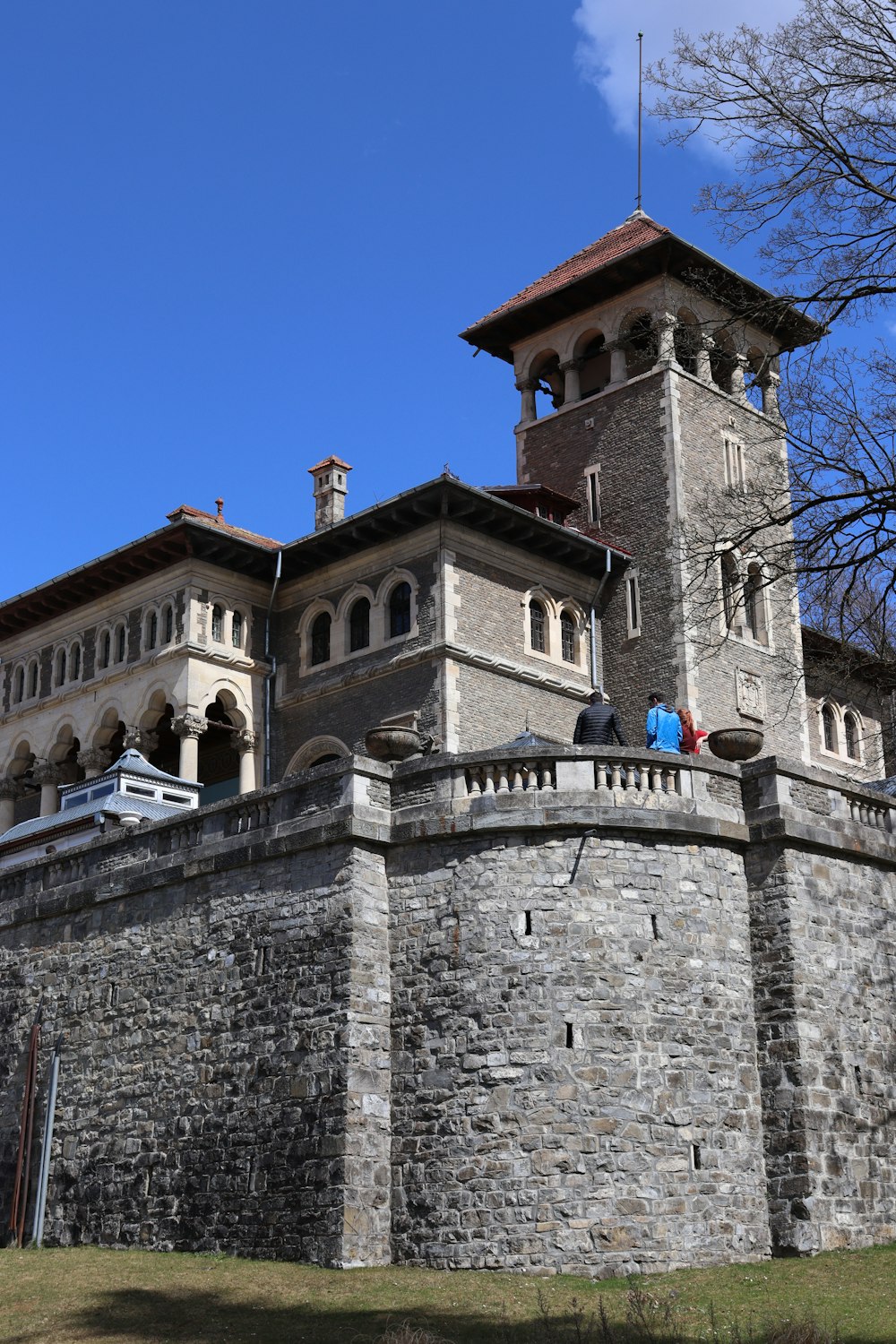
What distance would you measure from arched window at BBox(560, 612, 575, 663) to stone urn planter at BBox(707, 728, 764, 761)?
1490 centimetres

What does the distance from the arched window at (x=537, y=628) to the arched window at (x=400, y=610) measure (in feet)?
8.99

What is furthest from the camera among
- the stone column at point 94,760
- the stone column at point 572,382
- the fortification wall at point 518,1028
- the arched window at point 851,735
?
the arched window at point 851,735

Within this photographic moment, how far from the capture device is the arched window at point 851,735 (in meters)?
42.1

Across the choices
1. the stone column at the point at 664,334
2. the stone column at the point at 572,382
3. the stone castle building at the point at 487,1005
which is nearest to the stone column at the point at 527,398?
the stone column at the point at 572,382

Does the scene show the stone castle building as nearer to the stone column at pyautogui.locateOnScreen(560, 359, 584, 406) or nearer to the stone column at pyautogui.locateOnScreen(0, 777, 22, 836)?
the stone column at pyautogui.locateOnScreen(0, 777, 22, 836)

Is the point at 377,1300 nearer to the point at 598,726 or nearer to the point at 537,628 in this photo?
the point at 598,726

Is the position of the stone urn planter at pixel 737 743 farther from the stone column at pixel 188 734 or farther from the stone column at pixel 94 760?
the stone column at pixel 94 760

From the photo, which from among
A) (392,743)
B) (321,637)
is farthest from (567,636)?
(392,743)

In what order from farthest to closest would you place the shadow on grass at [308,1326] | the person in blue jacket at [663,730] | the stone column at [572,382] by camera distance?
1. the stone column at [572,382]
2. the person in blue jacket at [663,730]
3. the shadow on grass at [308,1326]

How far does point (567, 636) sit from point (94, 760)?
1087 cm

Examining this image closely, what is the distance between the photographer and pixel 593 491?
37250 millimetres

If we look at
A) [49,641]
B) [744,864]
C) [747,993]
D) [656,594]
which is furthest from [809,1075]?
[49,641]

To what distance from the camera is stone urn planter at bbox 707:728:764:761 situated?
1997 cm

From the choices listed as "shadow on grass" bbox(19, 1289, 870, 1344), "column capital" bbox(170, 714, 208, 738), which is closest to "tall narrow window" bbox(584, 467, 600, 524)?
"column capital" bbox(170, 714, 208, 738)
